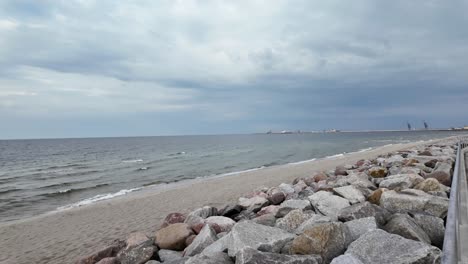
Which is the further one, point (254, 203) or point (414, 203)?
point (254, 203)

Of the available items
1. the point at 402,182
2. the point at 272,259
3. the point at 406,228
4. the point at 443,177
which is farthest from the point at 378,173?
the point at 272,259

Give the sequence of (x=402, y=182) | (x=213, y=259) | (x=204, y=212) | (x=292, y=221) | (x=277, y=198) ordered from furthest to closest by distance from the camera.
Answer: (x=277, y=198) → (x=204, y=212) → (x=402, y=182) → (x=292, y=221) → (x=213, y=259)

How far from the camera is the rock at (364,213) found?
4.14 meters

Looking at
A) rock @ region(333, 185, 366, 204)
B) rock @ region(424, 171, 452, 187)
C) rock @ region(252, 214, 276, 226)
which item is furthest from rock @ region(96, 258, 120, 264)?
rock @ region(424, 171, 452, 187)

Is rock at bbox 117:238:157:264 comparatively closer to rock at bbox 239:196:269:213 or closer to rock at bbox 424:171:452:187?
rock at bbox 239:196:269:213

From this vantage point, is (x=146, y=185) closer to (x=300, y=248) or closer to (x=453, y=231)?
(x=300, y=248)

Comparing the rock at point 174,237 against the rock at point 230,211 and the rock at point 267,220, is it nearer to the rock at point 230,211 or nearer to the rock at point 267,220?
the rock at point 267,220

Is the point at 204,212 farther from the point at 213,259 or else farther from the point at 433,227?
the point at 433,227

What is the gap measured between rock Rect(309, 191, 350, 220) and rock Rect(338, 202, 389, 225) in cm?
83

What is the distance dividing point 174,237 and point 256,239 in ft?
5.97

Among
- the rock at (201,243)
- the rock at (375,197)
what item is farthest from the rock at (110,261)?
the rock at (375,197)

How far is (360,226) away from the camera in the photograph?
148 inches

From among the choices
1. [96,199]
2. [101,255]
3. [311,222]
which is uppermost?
[311,222]

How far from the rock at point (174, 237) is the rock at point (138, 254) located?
7.2 inches
